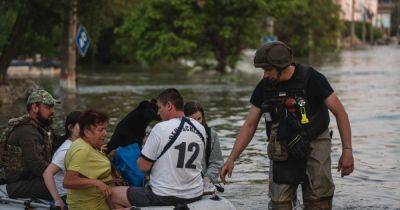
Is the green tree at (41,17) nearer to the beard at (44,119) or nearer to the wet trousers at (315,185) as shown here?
the beard at (44,119)

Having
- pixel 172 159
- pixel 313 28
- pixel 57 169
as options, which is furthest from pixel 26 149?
pixel 313 28

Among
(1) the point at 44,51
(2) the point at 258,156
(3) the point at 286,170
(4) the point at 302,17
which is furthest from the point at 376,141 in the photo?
(4) the point at 302,17

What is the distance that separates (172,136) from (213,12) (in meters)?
37.8

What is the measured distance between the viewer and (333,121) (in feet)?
71.3

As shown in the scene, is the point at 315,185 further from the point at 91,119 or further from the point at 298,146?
the point at 91,119

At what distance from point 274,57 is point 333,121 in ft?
47.9

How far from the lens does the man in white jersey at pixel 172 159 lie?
7527mm

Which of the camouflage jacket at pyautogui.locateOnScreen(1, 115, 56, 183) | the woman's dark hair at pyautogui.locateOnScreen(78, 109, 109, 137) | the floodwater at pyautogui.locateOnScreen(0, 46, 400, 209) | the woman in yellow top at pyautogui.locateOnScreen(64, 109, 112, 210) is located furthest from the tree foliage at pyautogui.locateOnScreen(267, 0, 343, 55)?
the woman's dark hair at pyautogui.locateOnScreen(78, 109, 109, 137)

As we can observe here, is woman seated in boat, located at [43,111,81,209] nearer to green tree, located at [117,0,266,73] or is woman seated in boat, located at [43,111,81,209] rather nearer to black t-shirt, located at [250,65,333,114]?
black t-shirt, located at [250,65,333,114]

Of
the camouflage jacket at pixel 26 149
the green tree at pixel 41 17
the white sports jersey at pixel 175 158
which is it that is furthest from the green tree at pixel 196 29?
the white sports jersey at pixel 175 158

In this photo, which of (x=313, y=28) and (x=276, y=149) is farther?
(x=313, y=28)

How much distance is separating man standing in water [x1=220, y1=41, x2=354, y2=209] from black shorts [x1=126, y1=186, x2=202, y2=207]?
83cm

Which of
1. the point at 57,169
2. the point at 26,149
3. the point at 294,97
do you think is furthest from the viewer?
the point at 26,149

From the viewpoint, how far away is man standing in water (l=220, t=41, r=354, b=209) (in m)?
7.47
